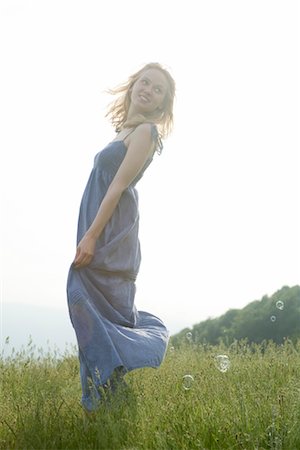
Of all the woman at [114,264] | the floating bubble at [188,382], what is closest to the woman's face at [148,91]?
the woman at [114,264]

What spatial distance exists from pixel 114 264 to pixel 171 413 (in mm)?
1089

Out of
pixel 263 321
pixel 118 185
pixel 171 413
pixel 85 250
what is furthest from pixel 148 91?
pixel 263 321

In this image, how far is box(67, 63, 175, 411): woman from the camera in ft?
13.9

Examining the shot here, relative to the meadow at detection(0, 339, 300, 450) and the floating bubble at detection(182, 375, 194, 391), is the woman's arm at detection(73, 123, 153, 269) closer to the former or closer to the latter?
the meadow at detection(0, 339, 300, 450)

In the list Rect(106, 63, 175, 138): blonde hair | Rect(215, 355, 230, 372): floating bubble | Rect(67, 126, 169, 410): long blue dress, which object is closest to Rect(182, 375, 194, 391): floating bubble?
Rect(67, 126, 169, 410): long blue dress

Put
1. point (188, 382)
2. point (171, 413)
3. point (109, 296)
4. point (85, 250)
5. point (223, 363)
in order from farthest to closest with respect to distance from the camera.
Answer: point (223, 363) < point (188, 382) < point (109, 296) < point (85, 250) < point (171, 413)

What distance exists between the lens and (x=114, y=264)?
A: 4387 mm

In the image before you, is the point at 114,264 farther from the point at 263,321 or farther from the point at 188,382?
the point at 263,321

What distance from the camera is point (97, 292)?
435 cm

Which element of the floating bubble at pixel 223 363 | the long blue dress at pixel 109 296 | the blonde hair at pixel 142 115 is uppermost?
the blonde hair at pixel 142 115

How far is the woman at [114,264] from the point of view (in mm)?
4227

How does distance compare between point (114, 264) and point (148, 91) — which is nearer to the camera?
point (114, 264)

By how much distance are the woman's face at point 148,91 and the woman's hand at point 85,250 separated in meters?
1.02

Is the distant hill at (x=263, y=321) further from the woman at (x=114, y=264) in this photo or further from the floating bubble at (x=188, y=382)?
the woman at (x=114, y=264)
